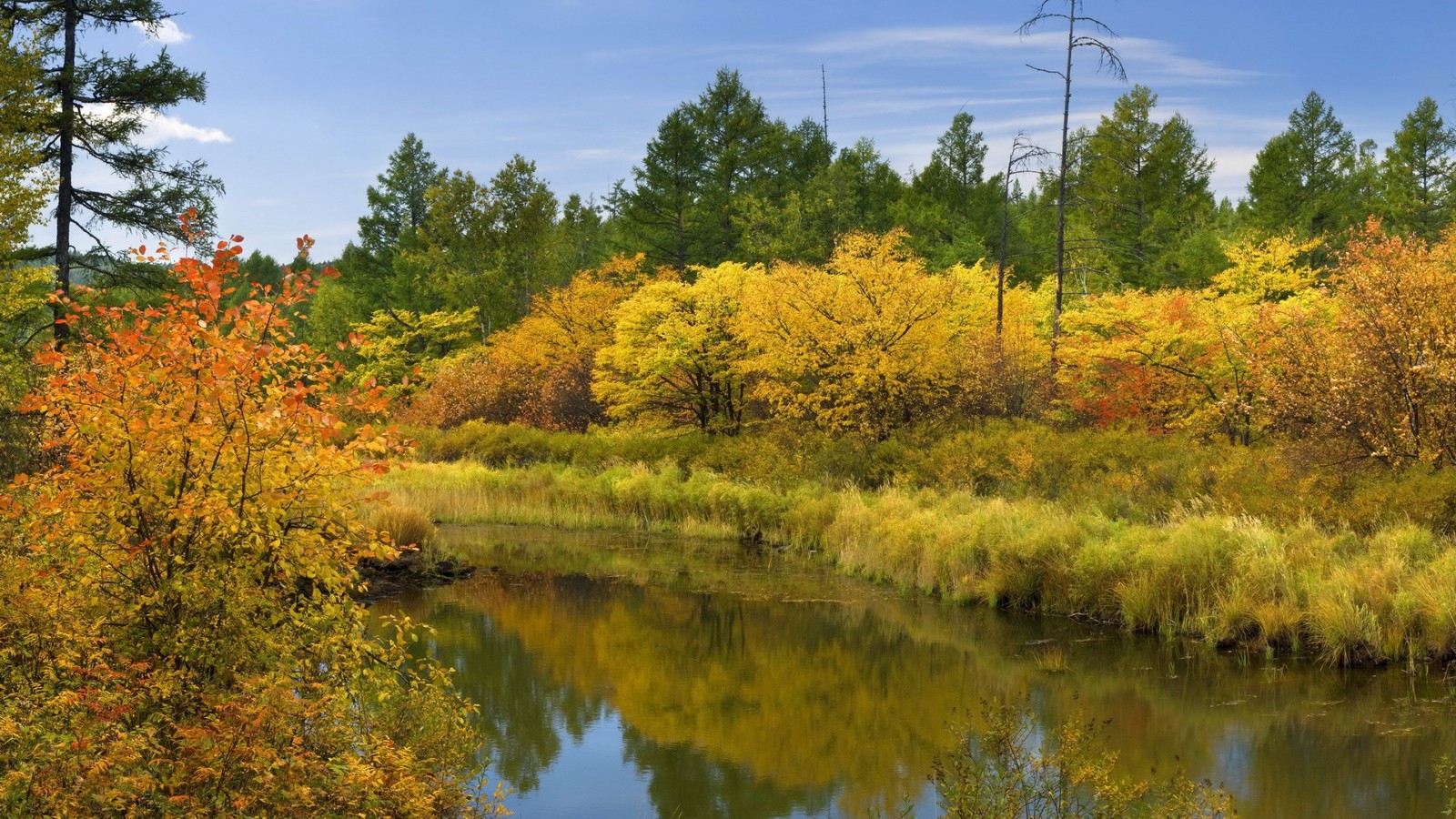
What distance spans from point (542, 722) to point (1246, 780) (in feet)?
20.8

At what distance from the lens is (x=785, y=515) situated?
21078 mm

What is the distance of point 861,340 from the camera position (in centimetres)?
2380

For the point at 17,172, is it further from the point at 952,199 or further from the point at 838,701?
the point at 952,199

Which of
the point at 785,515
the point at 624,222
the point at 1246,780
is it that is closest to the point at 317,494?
the point at 1246,780

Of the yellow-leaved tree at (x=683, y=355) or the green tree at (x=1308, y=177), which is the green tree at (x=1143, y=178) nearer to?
the green tree at (x=1308, y=177)

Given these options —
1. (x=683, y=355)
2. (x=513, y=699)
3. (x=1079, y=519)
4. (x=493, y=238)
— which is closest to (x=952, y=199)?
(x=493, y=238)

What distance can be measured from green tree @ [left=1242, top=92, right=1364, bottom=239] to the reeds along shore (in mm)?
25346

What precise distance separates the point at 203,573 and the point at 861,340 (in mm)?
18852

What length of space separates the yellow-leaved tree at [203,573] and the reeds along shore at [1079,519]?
385 inches

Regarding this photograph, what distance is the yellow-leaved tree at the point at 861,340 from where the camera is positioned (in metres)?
23.7

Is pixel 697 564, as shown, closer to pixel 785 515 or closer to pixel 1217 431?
pixel 785 515

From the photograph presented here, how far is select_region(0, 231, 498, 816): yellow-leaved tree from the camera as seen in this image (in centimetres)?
553

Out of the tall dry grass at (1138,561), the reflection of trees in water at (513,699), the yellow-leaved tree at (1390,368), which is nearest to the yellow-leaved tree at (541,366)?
the tall dry grass at (1138,561)

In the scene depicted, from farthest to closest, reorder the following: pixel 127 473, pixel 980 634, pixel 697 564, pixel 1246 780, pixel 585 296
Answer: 1. pixel 585 296
2. pixel 697 564
3. pixel 980 634
4. pixel 1246 780
5. pixel 127 473
